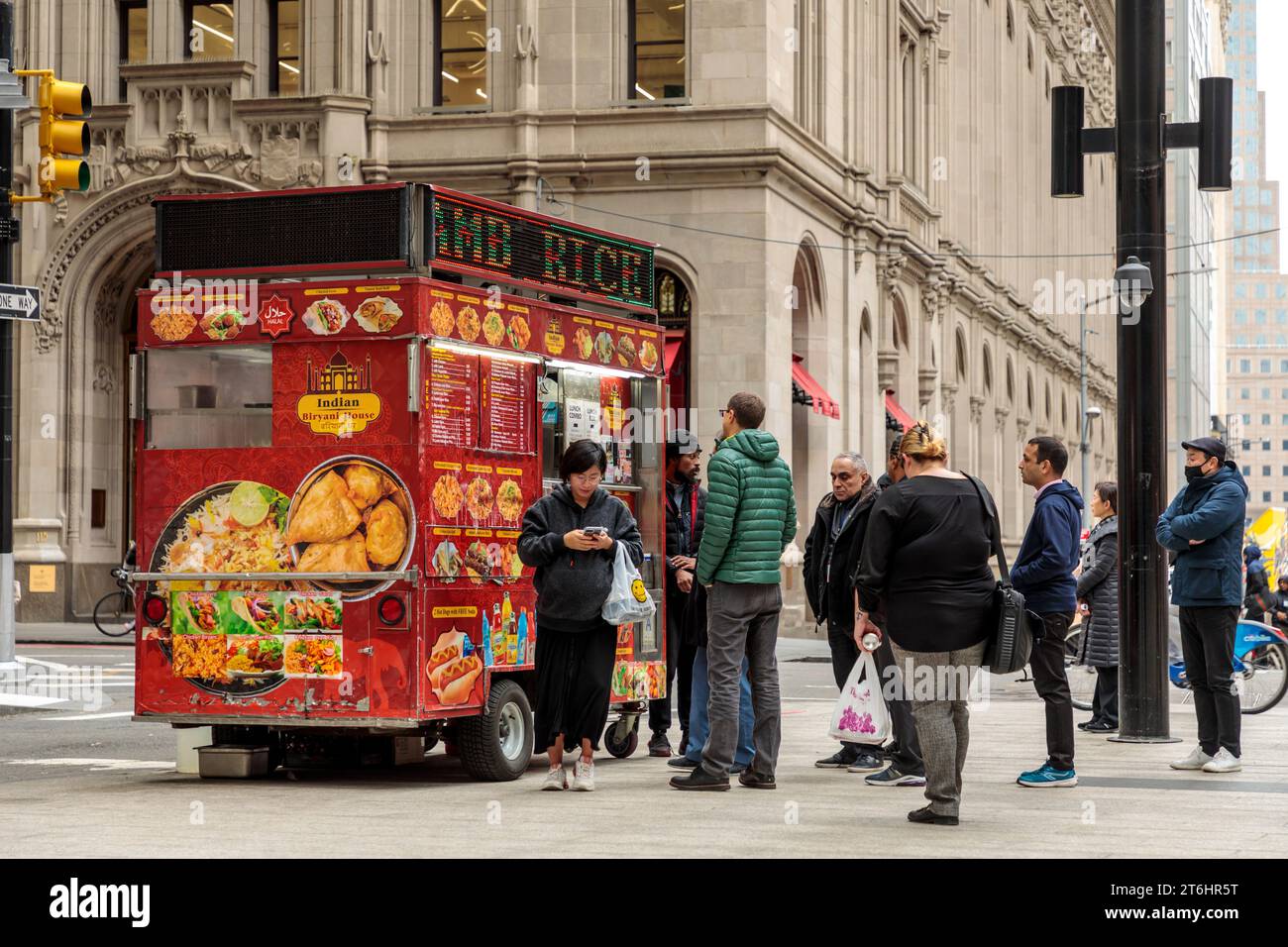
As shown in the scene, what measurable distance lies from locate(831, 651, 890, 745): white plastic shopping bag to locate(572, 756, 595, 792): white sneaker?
1.57 meters

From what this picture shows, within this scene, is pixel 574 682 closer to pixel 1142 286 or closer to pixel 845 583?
pixel 845 583

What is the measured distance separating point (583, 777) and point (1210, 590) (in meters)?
4.26

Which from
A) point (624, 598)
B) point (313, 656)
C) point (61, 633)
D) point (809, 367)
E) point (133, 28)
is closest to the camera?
point (624, 598)

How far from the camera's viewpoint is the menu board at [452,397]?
1070 cm

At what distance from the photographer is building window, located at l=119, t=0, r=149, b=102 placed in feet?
108

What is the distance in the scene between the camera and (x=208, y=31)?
32.5 meters

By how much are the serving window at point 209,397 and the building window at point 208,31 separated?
2233 cm

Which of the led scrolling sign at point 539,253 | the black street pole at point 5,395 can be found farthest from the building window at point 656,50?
the led scrolling sign at point 539,253

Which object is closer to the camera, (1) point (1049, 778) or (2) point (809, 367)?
(1) point (1049, 778)

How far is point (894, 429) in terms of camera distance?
128 ft

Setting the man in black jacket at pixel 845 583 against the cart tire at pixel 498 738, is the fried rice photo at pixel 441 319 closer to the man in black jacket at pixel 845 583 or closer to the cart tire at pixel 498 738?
the cart tire at pixel 498 738

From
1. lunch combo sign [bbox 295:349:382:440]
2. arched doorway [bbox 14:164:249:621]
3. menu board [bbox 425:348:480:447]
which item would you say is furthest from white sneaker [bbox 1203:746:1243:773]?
arched doorway [bbox 14:164:249:621]

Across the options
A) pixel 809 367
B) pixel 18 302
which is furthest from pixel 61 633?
pixel 809 367

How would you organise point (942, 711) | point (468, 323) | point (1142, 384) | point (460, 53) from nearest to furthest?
point (942, 711)
point (468, 323)
point (1142, 384)
point (460, 53)
